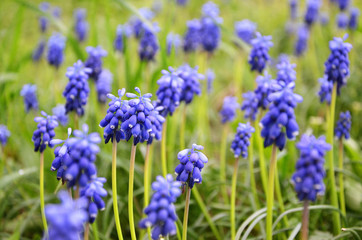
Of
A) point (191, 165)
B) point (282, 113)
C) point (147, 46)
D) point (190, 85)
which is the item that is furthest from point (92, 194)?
point (147, 46)

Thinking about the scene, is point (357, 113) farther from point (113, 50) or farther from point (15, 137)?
point (15, 137)

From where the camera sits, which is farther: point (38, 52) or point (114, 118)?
point (38, 52)

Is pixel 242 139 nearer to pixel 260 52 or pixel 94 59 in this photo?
pixel 260 52

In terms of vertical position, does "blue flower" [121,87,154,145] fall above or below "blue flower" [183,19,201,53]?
below

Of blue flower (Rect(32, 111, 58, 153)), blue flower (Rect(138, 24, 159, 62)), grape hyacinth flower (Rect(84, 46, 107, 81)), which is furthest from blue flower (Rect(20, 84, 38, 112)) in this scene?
blue flower (Rect(32, 111, 58, 153))

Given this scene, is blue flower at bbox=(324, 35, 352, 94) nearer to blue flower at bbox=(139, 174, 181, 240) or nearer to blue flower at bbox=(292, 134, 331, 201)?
blue flower at bbox=(292, 134, 331, 201)

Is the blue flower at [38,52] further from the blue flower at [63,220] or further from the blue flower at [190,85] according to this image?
the blue flower at [63,220]
